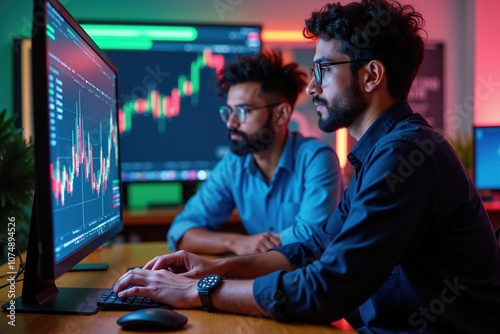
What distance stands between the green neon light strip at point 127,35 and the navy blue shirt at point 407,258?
6.79ft

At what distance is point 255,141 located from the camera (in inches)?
81.2

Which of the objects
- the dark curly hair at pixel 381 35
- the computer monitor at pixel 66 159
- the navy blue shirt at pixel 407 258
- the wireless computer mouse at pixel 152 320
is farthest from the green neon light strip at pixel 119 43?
the wireless computer mouse at pixel 152 320

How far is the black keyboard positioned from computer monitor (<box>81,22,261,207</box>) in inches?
75.2

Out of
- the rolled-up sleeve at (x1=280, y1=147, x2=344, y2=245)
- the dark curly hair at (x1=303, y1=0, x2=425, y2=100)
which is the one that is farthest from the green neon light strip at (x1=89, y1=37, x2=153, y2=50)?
the dark curly hair at (x1=303, y1=0, x2=425, y2=100)

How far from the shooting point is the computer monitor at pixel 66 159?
79 centimetres

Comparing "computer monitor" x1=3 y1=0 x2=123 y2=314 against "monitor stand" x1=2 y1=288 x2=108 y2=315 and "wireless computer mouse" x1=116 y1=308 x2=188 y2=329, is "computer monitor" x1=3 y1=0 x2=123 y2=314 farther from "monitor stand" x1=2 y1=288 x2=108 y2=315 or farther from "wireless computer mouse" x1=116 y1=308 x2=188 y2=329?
"wireless computer mouse" x1=116 y1=308 x2=188 y2=329

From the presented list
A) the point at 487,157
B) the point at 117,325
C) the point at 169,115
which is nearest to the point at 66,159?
the point at 117,325

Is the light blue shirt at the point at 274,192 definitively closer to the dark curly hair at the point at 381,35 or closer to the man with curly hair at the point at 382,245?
the man with curly hair at the point at 382,245

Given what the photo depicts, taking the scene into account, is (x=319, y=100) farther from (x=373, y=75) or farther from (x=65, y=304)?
(x=65, y=304)

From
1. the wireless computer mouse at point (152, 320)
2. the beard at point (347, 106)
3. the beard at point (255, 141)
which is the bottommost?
the wireless computer mouse at point (152, 320)

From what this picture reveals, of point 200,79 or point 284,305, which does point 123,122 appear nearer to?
point 200,79

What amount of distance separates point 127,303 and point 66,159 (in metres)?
0.31

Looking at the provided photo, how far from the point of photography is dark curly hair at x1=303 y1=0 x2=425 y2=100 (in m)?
1.23

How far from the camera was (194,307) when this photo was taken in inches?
38.8
